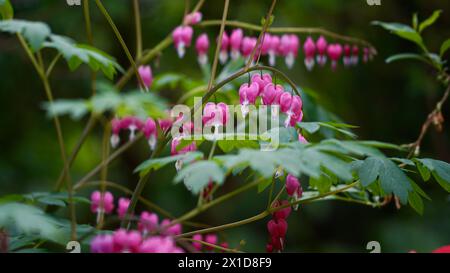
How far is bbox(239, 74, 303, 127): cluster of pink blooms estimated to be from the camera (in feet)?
4.22

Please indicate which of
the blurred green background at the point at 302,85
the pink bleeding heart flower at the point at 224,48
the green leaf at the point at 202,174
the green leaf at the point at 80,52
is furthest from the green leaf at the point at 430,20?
the blurred green background at the point at 302,85

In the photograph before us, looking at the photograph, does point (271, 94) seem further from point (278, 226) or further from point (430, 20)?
point (430, 20)

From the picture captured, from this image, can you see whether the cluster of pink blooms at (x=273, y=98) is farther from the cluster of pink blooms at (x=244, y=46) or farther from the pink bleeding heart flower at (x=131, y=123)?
the cluster of pink blooms at (x=244, y=46)

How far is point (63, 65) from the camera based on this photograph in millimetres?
4039

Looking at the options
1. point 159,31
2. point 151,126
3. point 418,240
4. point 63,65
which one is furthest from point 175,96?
point 151,126

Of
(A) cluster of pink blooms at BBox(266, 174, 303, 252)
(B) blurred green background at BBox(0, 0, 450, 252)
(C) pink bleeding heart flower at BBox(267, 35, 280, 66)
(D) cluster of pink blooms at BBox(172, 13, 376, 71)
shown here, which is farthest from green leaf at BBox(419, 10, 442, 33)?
(B) blurred green background at BBox(0, 0, 450, 252)

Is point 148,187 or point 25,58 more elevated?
point 25,58

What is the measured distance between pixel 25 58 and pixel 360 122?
7.07ft

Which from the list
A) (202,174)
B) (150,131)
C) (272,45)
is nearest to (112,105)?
(202,174)

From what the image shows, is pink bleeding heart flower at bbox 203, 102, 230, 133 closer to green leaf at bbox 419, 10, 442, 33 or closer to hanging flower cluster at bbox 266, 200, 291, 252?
hanging flower cluster at bbox 266, 200, 291, 252

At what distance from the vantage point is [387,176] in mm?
1169

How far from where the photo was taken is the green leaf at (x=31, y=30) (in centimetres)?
113

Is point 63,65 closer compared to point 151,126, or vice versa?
point 151,126
